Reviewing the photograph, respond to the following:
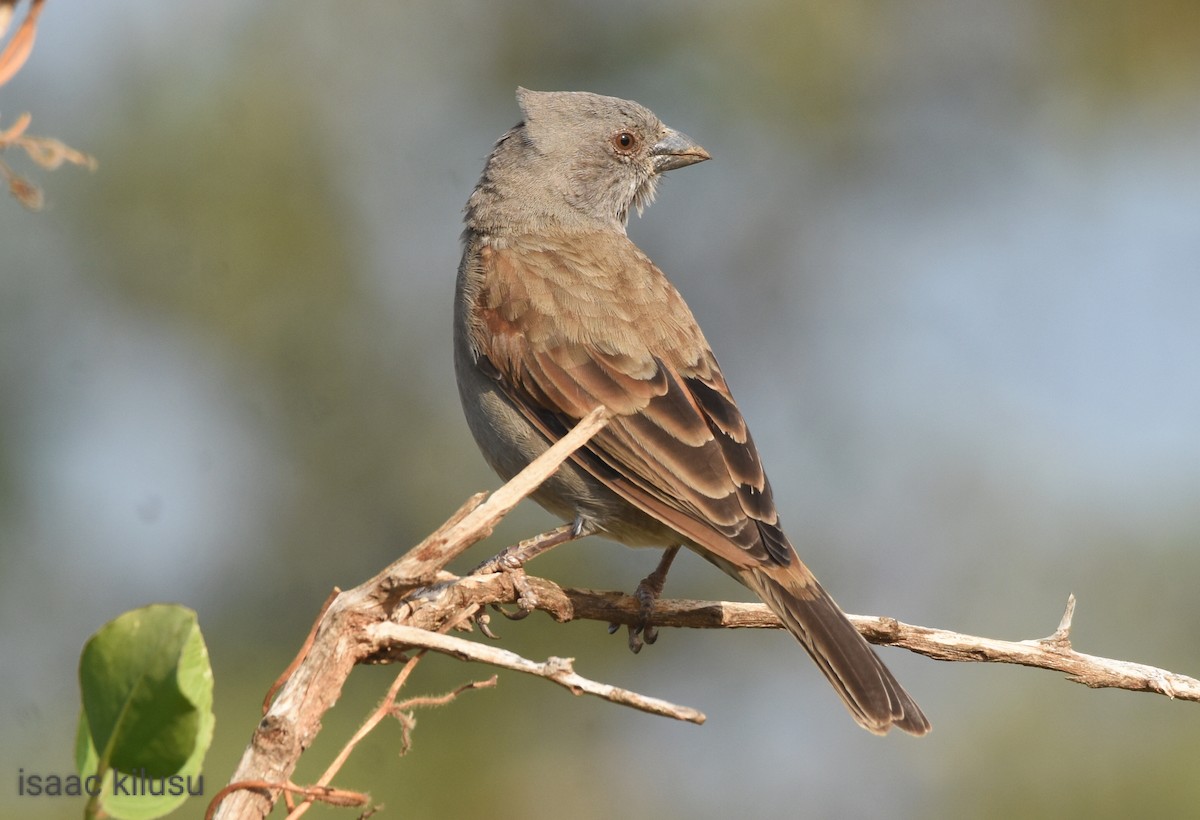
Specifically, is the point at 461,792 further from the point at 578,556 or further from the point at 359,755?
the point at 578,556

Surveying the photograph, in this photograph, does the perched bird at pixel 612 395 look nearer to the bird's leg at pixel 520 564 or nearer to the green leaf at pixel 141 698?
the bird's leg at pixel 520 564

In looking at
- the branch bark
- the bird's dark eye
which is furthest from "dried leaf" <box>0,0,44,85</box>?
the bird's dark eye

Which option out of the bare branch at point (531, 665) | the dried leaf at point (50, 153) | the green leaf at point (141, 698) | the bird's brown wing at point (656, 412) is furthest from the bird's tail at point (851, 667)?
the dried leaf at point (50, 153)

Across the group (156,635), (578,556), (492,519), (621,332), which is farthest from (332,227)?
(156,635)

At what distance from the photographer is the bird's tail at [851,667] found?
384 centimetres

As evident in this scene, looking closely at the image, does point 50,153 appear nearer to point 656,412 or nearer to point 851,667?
point 851,667

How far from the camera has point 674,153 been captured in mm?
6211

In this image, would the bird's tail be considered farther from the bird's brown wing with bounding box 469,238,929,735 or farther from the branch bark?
the branch bark

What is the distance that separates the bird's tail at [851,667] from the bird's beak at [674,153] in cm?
282

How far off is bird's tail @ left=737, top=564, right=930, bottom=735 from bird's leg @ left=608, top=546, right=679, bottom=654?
0.39m

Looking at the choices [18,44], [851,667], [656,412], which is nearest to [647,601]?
[851,667]

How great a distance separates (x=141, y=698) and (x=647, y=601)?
2568 millimetres

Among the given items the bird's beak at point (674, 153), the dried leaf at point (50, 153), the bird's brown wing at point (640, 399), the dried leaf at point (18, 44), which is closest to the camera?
the dried leaf at point (18, 44)

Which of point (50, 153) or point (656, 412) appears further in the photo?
point (656, 412)
